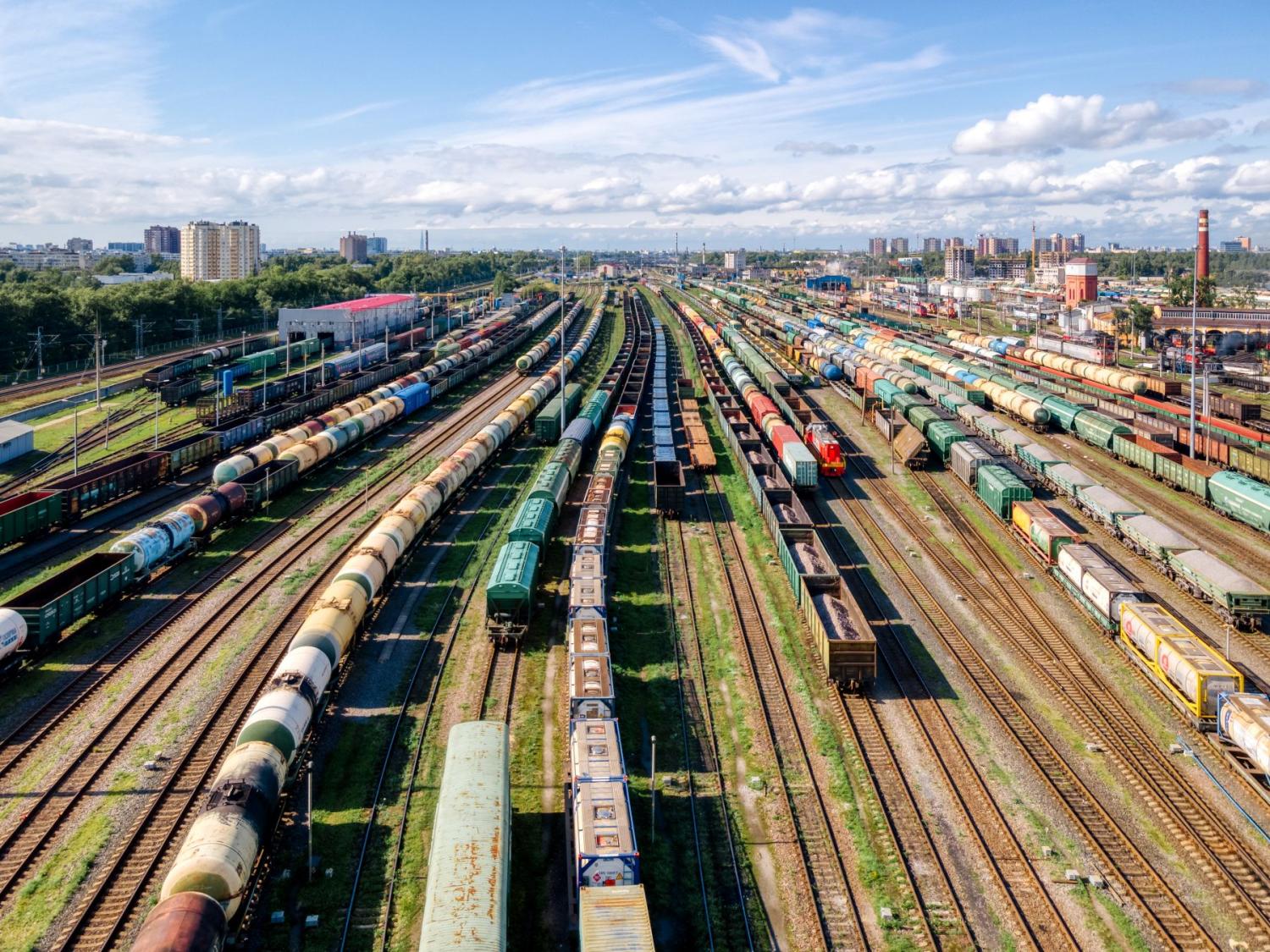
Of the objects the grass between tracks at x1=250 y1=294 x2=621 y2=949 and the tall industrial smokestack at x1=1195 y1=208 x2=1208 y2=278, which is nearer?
the grass between tracks at x1=250 y1=294 x2=621 y2=949

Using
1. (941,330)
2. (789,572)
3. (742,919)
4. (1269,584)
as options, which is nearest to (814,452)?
(789,572)

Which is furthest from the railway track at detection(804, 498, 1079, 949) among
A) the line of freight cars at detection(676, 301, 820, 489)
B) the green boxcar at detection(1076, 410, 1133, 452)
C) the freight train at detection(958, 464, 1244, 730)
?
the green boxcar at detection(1076, 410, 1133, 452)

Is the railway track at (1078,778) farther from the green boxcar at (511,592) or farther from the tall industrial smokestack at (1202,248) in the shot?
the tall industrial smokestack at (1202,248)

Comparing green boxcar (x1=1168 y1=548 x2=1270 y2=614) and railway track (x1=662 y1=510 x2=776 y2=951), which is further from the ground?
green boxcar (x1=1168 y1=548 x2=1270 y2=614)

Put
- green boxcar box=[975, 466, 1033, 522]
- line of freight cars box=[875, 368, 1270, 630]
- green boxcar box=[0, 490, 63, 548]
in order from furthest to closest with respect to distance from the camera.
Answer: green boxcar box=[975, 466, 1033, 522], green boxcar box=[0, 490, 63, 548], line of freight cars box=[875, 368, 1270, 630]

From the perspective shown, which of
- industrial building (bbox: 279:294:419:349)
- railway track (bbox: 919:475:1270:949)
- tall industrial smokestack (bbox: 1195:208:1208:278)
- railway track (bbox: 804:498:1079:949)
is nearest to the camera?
railway track (bbox: 804:498:1079:949)

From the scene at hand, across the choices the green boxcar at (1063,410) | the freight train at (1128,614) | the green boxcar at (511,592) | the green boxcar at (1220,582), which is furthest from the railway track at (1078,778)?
the green boxcar at (1063,410)

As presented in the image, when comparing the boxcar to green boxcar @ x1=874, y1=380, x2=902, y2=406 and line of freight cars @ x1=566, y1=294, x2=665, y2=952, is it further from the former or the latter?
green boxcar @ x1=874, y1=380, x2=902, y2=406
